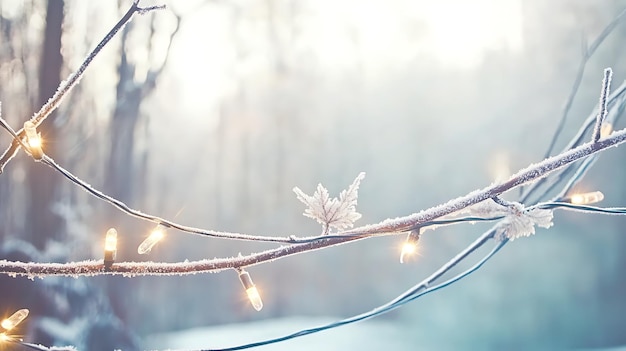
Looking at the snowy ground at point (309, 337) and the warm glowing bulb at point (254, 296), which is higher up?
the snowy ground at point (309, 337)

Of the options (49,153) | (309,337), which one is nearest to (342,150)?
(309,337)

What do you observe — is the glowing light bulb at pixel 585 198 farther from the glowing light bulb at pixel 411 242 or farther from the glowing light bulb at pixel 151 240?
the glowing light bulb at pixel 151 240

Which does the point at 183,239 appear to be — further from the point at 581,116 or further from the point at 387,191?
the point at 581,116

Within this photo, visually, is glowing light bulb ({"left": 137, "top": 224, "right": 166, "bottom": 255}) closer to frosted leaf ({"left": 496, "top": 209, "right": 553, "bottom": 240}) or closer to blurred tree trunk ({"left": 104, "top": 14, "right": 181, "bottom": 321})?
frosted leaf ({"left": 496, "top": 209, "right": 553, "bottom": 240})

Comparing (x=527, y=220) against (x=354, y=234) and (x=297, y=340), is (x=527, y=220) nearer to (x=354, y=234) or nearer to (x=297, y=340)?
(x=354, y=234)

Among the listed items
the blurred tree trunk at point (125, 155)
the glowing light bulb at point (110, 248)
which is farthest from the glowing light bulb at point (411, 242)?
the blurred tree trunk at point (125, 155)

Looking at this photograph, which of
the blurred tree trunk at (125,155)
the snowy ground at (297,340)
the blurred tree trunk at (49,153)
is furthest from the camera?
the snowy ground at (297,340)

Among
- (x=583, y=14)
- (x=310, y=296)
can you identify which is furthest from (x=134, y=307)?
(x=583, y=14)
